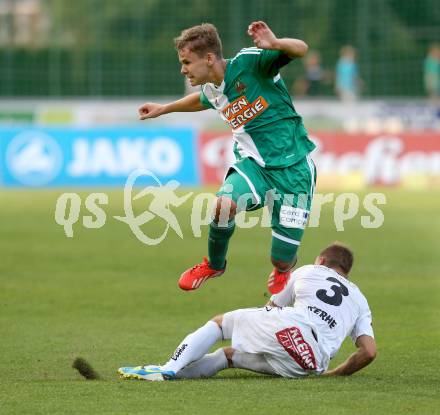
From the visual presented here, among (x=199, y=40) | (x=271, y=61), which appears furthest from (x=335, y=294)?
(x=199, y=40)

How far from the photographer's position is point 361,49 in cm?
3756

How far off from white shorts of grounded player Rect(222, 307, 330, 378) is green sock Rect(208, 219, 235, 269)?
763 millimetres

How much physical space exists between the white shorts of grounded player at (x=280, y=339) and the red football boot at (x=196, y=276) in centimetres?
70

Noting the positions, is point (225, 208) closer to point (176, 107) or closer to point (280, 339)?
point (280, 339)

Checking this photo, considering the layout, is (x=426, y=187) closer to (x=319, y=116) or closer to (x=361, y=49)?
(x=319, y=116)

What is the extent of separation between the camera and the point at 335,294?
864 cm

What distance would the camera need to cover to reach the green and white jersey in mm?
9172

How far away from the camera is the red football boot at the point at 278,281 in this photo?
30.4 feet

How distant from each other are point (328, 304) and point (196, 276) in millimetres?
1306

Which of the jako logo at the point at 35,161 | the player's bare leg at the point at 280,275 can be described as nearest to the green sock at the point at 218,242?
the player's bare leg at the point at 280,275

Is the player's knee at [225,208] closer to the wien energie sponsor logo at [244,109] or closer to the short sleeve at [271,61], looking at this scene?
the wien energie sponsor logo at [244,109]

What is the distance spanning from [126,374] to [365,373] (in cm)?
197

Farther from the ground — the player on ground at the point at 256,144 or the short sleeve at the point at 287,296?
the player on ground at the point at 256,144

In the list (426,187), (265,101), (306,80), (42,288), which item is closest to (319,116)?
(306,80)
